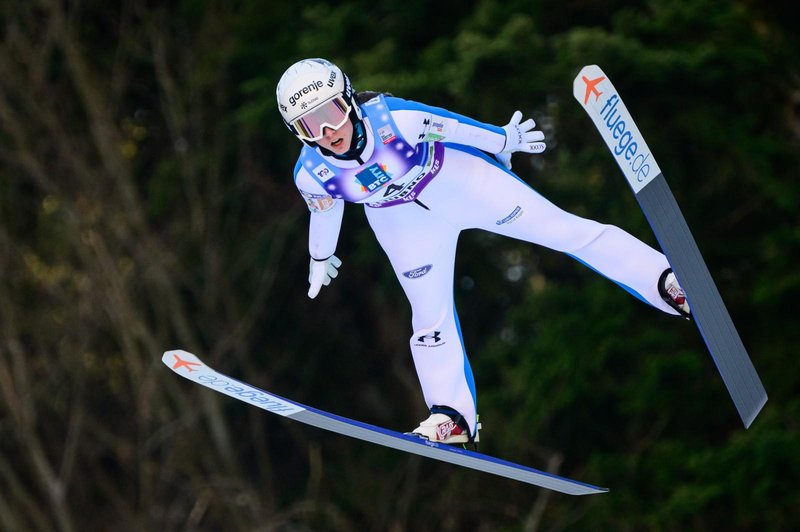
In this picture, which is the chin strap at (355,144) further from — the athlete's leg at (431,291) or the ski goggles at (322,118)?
the athlete's leg at (431,291)

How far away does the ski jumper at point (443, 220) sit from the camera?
436cm

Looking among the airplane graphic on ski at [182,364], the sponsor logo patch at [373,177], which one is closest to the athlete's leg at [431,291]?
the sponsor logo patch at [373,177]

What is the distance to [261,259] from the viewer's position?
33.3 ft

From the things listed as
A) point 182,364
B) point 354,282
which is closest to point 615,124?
point 182,364

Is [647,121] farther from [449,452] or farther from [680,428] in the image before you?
[449,452]

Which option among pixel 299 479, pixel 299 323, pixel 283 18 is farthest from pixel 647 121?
pixel 299 479

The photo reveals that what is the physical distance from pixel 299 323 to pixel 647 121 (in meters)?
3.93

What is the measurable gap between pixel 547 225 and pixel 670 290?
0.42 metres

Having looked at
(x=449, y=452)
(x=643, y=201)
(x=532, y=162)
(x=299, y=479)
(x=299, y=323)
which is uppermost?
(x=643, y=201)

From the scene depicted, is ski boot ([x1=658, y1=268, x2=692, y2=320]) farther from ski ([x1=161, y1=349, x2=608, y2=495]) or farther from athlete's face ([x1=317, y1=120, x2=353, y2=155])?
athlete's face ([x1=317, y1=120, x2=353, y2=155])

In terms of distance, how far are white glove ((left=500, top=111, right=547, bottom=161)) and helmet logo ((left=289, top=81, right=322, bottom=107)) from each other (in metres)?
0.65

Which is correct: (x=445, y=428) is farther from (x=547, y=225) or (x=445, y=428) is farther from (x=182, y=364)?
(x=182, y=364)

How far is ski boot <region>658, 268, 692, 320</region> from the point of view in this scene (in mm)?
4562

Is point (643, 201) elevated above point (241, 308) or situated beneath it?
elevated above
